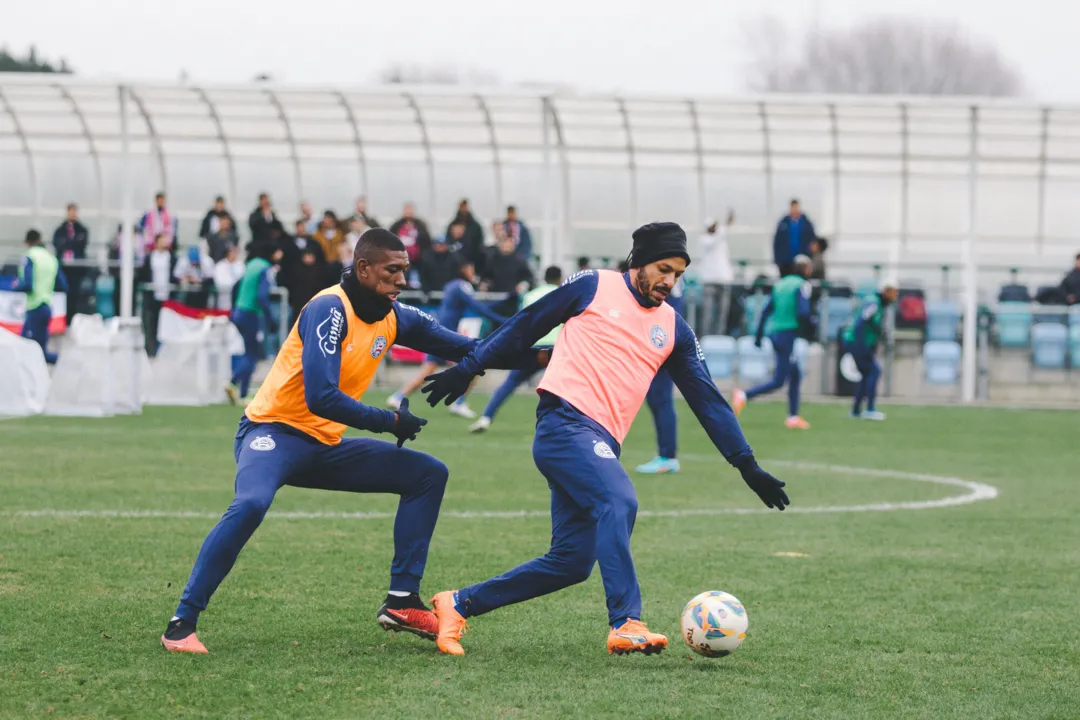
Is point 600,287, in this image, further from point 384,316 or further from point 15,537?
point 15,537

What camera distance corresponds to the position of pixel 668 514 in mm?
10984

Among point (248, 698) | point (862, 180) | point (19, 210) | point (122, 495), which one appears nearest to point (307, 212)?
point (19, 210)

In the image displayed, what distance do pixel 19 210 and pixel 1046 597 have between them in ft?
92.4

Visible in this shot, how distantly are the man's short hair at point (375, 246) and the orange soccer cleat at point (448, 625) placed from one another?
140 cm

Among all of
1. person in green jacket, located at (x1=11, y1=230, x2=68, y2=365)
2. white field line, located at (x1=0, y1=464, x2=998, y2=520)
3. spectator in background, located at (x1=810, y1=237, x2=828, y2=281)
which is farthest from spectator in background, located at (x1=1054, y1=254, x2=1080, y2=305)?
person in green jacket, located at (x1=11, y1=230, x2=68, y2=365)

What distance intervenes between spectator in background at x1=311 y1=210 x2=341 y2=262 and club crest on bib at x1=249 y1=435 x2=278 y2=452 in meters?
17.6

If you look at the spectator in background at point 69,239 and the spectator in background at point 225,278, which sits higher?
the spectator in background at point 69,239

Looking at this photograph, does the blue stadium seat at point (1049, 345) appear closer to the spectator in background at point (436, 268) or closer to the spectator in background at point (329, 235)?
the spectator in background at point (436, 268)

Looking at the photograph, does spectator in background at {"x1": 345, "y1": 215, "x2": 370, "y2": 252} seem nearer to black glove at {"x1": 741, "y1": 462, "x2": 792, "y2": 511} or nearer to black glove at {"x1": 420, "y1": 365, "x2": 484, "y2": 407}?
black glove at {"x1": 420, "y1": 365, "x2": 484, "y2": 407}

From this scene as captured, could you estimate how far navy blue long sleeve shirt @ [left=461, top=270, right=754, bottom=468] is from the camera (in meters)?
6.49

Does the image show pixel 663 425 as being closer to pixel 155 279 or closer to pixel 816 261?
pixel 816 261

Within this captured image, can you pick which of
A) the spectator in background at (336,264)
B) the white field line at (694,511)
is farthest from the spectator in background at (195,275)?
the white field line at (694,511)

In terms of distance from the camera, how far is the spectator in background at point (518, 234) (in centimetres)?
2547

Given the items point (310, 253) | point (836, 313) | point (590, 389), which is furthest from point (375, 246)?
point (836, 313)
